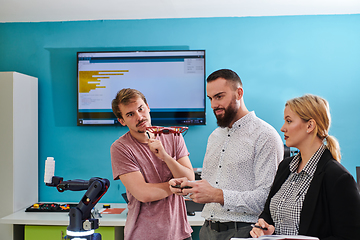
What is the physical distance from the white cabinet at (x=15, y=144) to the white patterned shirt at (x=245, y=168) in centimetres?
207

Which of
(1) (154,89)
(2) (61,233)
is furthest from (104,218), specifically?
(1) (154,89)

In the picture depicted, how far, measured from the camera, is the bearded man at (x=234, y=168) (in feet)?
4.37

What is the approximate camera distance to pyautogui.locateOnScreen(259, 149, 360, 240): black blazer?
1.10 meters

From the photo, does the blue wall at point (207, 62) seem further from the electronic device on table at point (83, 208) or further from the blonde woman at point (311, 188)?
the electronic device on table at point (83, 208)

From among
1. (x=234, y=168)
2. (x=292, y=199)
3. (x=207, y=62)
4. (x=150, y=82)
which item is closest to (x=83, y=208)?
(x=234, y=168)

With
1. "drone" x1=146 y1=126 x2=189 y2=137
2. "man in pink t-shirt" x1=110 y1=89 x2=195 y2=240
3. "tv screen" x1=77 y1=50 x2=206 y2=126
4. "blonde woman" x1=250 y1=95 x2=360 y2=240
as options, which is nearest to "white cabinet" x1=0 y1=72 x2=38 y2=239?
"tv screen" x1=77 y1=50 x2=206 y2=126

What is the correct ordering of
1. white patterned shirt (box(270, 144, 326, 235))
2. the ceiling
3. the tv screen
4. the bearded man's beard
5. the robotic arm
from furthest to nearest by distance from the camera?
1. the tv screen
2. the ceiling
3. the bearded man's beard
4. white patterned shirt (box(270, 144, 326, 235))
5. the robotic arm

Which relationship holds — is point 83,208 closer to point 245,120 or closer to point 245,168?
point 245,168

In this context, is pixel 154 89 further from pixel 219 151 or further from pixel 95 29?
pixel 219 151

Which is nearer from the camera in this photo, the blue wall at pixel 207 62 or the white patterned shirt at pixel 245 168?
the white patterned shirt at pixel 245 168

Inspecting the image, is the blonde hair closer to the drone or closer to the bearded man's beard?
the bearded man's beard

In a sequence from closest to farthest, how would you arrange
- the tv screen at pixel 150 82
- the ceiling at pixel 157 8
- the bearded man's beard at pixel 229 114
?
the bearded man's beard at pixel 229 114 → the ceiling at pixel 157 8 → the tv screen at pixel 150 82

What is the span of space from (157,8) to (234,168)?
199cm

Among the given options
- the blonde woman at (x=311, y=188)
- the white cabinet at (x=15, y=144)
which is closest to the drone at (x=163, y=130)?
the blonde woman at (x=311, y=188)
